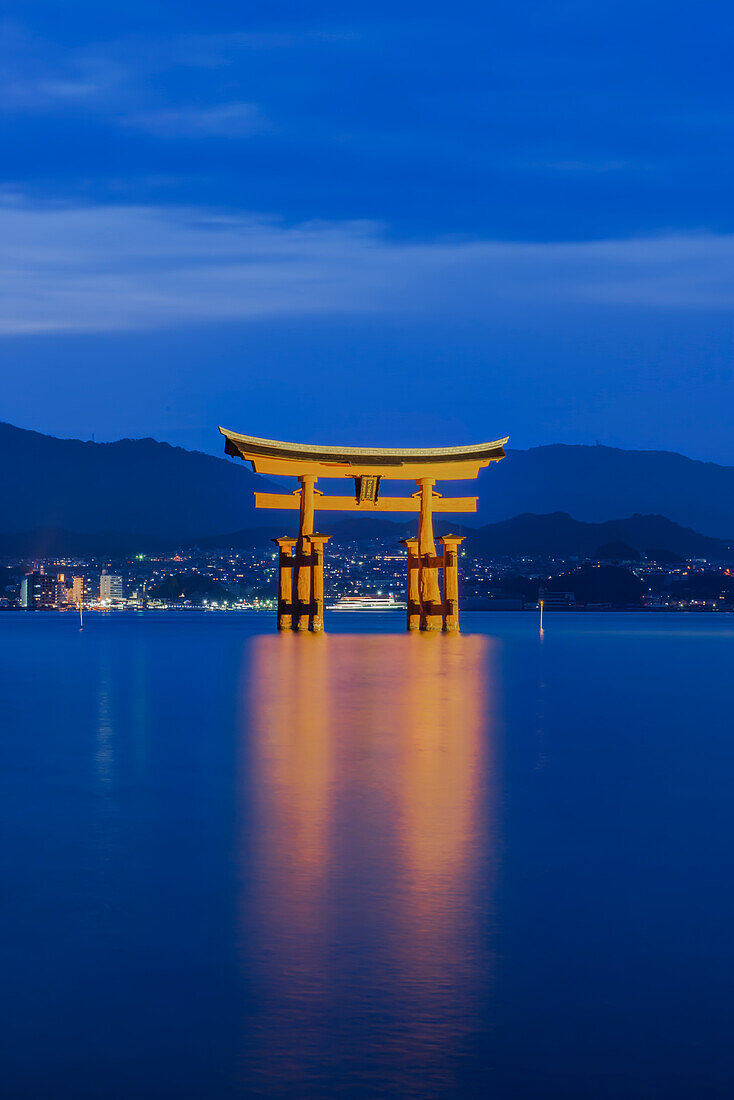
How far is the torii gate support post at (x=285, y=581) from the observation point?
68062 millimetres

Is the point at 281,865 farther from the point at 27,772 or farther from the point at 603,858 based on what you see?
the point at 27,772

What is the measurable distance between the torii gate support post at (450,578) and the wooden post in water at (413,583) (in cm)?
260

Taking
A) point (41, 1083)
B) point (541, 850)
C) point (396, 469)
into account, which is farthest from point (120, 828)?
point (396, 469)

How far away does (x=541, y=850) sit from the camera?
9.27 metres

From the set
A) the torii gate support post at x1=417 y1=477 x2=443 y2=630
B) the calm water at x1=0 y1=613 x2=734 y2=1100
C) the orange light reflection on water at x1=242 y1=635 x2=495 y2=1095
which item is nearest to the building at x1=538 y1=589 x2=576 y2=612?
the torii gate support post at x1=417 y1=477 x2=443 y2=630

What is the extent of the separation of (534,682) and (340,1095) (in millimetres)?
28039

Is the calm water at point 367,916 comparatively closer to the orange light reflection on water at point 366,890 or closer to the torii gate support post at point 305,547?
the orange light reflection on water at point 366,890

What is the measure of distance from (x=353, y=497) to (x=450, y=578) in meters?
8.18

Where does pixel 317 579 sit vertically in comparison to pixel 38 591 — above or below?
above

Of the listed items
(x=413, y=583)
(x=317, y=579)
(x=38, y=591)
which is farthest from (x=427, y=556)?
(x=38, y=591)

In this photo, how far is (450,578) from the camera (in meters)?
70.2

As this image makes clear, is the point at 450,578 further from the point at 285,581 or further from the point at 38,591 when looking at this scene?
the point at 38,591

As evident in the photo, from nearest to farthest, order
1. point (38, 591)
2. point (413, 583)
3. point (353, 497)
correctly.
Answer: point (353, 497) → point (413, 583) → point (38, 591)

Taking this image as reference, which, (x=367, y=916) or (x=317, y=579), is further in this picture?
(x=317, y=579)
